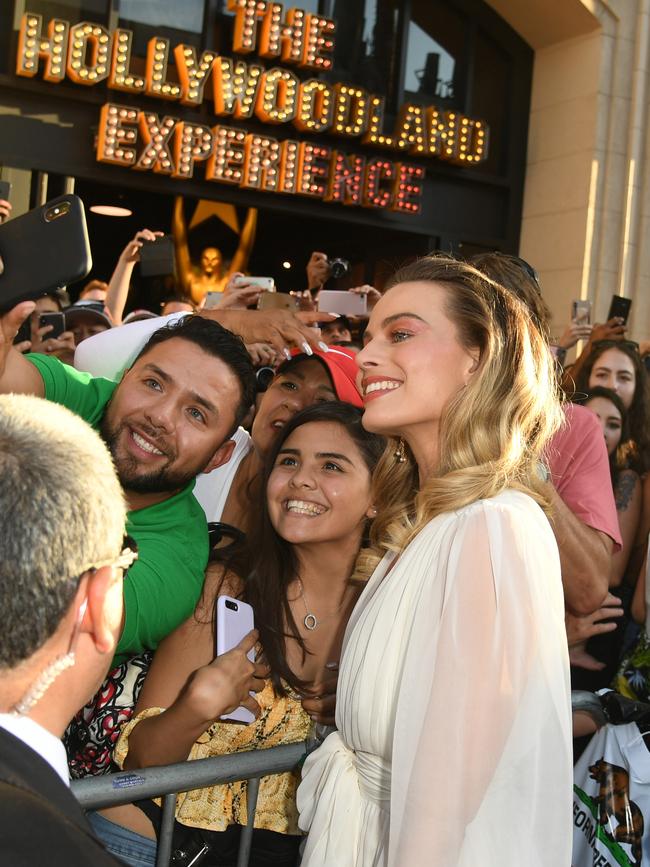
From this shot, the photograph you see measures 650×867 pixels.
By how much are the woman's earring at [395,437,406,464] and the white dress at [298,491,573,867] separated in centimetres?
59

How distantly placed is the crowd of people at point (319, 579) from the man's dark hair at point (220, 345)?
12 millimetres

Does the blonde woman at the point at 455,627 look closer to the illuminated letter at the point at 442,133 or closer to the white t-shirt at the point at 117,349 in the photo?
the white t-shirt at the point at 117,349

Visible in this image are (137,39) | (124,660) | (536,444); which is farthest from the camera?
(137,39)

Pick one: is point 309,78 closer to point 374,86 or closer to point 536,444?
point 374,86

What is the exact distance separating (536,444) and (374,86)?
32.4 feet

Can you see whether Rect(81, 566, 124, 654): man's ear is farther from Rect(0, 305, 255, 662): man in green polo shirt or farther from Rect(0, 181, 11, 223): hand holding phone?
Rect(0, 181, 11, 223): hand holding phone

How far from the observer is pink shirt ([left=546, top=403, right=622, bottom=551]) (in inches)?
126

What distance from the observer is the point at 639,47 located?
1075 cm

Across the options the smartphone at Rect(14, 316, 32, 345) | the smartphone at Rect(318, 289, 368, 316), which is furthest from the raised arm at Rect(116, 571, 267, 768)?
the smartphone at Rect(14, 316, 32, 345)

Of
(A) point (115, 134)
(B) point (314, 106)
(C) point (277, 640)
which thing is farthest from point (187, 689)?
(B) point (314, 106)

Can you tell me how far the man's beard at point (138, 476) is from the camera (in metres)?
2.87

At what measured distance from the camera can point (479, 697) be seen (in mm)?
1711

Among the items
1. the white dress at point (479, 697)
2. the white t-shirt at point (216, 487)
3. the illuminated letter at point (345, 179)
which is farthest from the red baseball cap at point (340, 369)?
the illuminated letter at point (345, 179)

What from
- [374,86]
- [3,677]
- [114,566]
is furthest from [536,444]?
[374,86]
